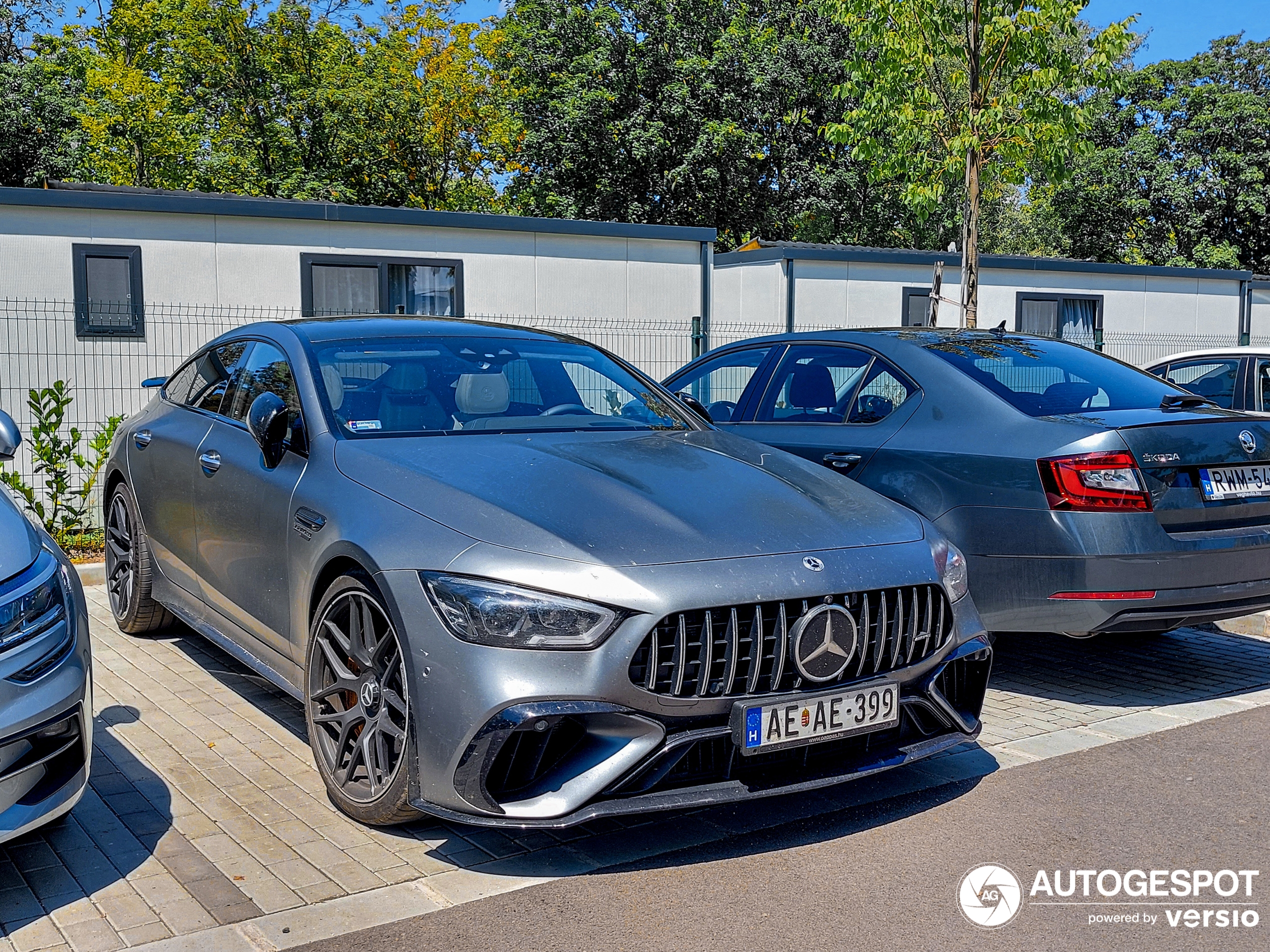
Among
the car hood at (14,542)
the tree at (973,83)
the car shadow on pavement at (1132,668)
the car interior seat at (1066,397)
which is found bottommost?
the car shadow on pavement at (1132,668)

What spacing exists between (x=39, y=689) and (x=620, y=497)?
1.68m

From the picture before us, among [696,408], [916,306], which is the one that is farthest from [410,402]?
[916,306]

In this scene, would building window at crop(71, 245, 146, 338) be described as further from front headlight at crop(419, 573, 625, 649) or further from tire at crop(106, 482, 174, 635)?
front headlight at crop(419, 573, 625, 649)

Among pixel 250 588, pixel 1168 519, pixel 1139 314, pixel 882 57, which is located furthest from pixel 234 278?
pixel 1139 314

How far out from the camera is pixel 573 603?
3244 millimetres

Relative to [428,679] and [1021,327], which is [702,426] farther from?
[1021,327]

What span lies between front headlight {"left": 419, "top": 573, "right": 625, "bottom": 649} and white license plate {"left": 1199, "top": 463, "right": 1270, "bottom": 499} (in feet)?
9.79

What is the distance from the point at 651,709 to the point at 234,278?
11.9 metres

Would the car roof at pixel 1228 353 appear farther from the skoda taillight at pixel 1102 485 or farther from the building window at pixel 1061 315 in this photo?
the building window at pixel 1061 315

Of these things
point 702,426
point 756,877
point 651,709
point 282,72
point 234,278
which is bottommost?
point 756,877

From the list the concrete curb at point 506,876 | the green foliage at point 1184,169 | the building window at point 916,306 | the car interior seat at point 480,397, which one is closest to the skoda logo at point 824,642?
the concrete curb at point 506,876

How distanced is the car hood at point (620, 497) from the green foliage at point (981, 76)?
344 inches

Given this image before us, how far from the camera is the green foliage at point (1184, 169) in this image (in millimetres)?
39094

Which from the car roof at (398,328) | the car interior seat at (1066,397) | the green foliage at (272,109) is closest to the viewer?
the car roof at (398,328)
